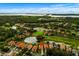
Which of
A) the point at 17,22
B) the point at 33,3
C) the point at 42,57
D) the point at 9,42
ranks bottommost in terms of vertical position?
the point at 42,57

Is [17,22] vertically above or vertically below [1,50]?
above

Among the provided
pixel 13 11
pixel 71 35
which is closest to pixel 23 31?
pixel 13 11

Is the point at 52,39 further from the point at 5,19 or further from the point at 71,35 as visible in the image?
the point at 5,19

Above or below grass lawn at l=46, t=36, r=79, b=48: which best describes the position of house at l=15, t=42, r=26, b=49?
below

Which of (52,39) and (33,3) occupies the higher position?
(33,3)

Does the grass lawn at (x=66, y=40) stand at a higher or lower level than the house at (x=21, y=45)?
higher

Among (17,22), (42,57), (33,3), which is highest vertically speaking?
(33,3)

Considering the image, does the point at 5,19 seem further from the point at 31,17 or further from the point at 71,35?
the point at 71,35

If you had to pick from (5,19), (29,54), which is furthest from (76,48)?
(5,19)
